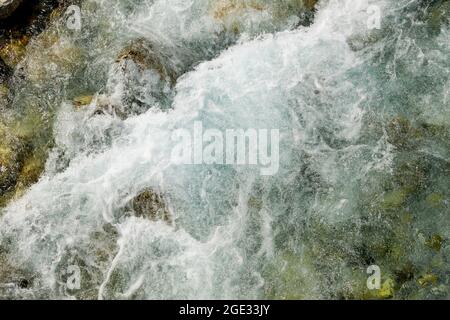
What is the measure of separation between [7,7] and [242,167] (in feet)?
21.0

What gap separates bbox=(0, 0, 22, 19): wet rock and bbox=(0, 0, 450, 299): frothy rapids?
83 centimetres

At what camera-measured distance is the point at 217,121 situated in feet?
30.8

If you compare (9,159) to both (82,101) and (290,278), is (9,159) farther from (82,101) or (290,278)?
(290,278)

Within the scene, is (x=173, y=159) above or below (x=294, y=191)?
above

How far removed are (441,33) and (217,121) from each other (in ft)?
16.5

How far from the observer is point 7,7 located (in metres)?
10.4

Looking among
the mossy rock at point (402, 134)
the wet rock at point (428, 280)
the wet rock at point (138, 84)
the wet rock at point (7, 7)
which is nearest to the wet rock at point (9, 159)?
the wet rock at point (138, 84)

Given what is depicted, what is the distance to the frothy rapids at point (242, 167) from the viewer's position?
8016 millimetres

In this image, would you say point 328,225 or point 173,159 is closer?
point 328,225

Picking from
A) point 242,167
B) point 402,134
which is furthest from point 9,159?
point 402,134
